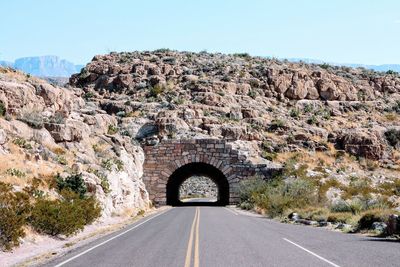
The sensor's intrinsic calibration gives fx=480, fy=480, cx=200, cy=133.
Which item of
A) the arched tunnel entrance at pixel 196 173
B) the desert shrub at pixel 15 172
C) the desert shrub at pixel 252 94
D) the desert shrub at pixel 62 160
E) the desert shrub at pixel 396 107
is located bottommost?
the arched tunnel entrance at pixel 196 173

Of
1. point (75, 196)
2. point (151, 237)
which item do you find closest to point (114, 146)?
point (75, 196)

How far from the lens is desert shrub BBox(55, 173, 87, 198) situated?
24.2 m

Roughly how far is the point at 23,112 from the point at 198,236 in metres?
17.8

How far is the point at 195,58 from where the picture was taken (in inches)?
3108

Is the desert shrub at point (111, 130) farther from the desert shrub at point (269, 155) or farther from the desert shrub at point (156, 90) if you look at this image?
the desert shrub at point (156, 90)

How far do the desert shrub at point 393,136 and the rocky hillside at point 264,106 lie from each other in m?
0.13

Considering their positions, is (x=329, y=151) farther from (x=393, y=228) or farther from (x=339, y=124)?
(x=393, y=228)

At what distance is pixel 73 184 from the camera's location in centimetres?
2478

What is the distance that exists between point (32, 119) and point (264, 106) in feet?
123

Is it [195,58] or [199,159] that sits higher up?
[195,58]

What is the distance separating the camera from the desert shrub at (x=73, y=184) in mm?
24166

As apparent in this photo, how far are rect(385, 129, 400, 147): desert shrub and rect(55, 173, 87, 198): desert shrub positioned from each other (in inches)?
1760

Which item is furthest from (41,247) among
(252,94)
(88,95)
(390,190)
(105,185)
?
(252,94)

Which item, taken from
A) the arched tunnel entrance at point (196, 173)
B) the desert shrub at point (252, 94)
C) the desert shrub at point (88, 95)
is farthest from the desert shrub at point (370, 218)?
the desert shrub at point (88, 95)
